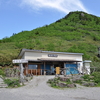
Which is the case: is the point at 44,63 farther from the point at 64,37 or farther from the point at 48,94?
the point at 64,37

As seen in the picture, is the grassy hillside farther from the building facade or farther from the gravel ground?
the gravel ground

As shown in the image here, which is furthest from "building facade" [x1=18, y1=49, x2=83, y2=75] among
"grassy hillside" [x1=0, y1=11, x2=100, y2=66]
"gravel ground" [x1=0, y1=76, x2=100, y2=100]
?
"gravel ground" [x1=0, y1=76, x2=100, y2=100]

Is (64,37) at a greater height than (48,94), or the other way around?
(64,37)

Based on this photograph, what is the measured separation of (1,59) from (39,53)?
800 cm

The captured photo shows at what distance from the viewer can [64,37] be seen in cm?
4997

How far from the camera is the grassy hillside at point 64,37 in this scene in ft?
123

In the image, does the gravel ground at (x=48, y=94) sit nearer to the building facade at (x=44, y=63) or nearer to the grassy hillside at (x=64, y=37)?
the building facade at (x=44, y=63)

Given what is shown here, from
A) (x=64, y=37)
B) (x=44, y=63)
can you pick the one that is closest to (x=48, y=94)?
(x=44, y=63)

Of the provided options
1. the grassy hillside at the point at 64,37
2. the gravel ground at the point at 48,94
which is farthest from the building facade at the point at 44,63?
the gravel ground at the point at 48,94

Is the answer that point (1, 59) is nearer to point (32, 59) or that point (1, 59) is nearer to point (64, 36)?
point (32, 59)

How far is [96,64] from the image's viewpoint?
24359 millimetres

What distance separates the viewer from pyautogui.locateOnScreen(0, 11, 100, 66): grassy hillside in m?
37.5

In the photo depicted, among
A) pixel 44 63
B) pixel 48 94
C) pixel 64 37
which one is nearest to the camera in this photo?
pixel 48 94

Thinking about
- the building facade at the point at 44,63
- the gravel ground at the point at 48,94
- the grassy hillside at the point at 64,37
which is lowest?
the gravel ground at the point at 48,94
